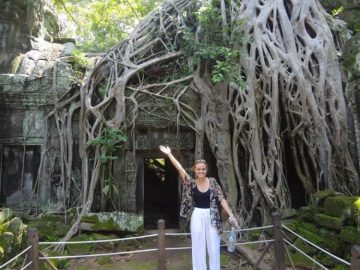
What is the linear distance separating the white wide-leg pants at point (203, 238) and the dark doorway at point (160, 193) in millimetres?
4143

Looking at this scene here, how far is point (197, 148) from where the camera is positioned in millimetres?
5902

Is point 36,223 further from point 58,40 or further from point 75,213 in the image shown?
point 58,40

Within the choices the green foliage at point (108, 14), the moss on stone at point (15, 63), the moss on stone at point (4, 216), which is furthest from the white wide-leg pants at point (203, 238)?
the green foliage at point (108, 14)

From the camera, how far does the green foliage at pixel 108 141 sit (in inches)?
223

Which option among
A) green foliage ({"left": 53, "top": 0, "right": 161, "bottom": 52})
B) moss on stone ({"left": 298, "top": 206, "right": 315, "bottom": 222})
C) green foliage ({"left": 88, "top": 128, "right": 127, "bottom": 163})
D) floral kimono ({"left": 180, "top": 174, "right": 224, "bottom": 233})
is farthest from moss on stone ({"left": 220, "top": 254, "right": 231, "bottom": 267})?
green foliage ({"left": 53, "top": 0, "right": 161, "bottom": 52})

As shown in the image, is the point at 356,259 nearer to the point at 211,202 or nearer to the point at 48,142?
the point at 211,202

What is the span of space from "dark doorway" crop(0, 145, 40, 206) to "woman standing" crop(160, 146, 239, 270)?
3.88 meters

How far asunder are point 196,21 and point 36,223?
4.07 metres

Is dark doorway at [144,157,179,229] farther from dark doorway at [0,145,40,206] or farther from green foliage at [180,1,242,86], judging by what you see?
green foliage at [180,1,242,86]

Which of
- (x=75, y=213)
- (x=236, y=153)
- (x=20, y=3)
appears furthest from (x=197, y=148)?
(x=20, y=3)

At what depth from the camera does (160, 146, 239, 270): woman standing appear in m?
3.21

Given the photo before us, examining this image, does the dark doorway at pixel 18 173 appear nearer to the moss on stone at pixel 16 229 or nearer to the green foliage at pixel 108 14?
the moss on stone at pixel 16 229

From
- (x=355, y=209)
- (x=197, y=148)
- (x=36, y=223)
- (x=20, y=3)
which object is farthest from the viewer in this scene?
(x=20, y=3)

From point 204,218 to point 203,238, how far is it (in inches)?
6.7
